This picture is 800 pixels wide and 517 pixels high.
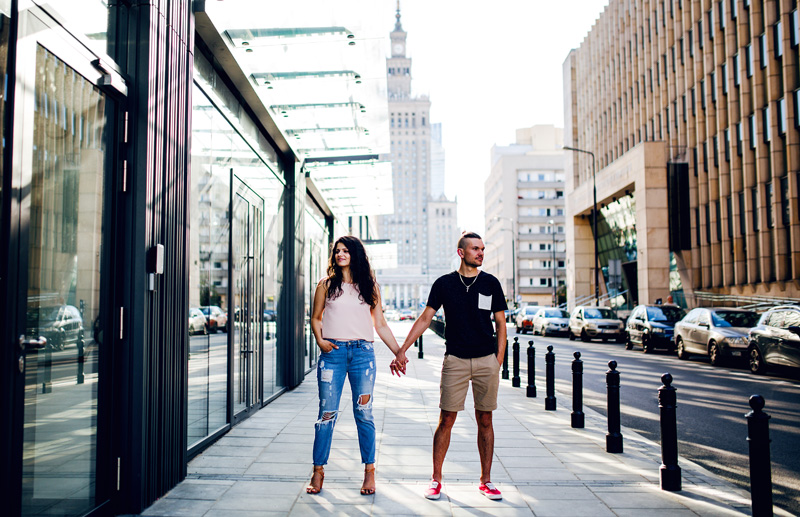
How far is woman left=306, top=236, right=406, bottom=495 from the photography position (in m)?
5.21

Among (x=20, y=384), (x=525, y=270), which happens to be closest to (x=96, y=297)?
(x=20, y=384)

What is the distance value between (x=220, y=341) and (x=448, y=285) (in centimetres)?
320

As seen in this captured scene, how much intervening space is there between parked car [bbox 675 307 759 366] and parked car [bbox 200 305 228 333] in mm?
13556

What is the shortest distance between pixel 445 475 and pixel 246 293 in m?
3.99

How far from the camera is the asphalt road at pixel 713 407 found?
258 inches

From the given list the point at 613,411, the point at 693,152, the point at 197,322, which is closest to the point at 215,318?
the point at 197,322

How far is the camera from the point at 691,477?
585cm

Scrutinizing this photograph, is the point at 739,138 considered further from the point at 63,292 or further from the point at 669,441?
the point at 63,292

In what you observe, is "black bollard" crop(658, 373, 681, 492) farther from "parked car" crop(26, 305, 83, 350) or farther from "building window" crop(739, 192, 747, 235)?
"building window" crop(739, 192, 747, 235)

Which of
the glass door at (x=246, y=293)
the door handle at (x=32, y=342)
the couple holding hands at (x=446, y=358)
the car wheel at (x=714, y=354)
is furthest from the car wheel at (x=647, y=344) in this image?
the door handle at (x=32, y=342)

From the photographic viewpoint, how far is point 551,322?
3497cm

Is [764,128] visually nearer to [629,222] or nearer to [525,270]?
[629,222]

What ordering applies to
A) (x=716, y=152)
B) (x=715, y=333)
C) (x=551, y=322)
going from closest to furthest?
(x=715, y=333) → (x=716, y=152) → (x=551, y=322)

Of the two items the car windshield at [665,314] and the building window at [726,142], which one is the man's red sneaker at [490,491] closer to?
the car windshield at [665,314]
